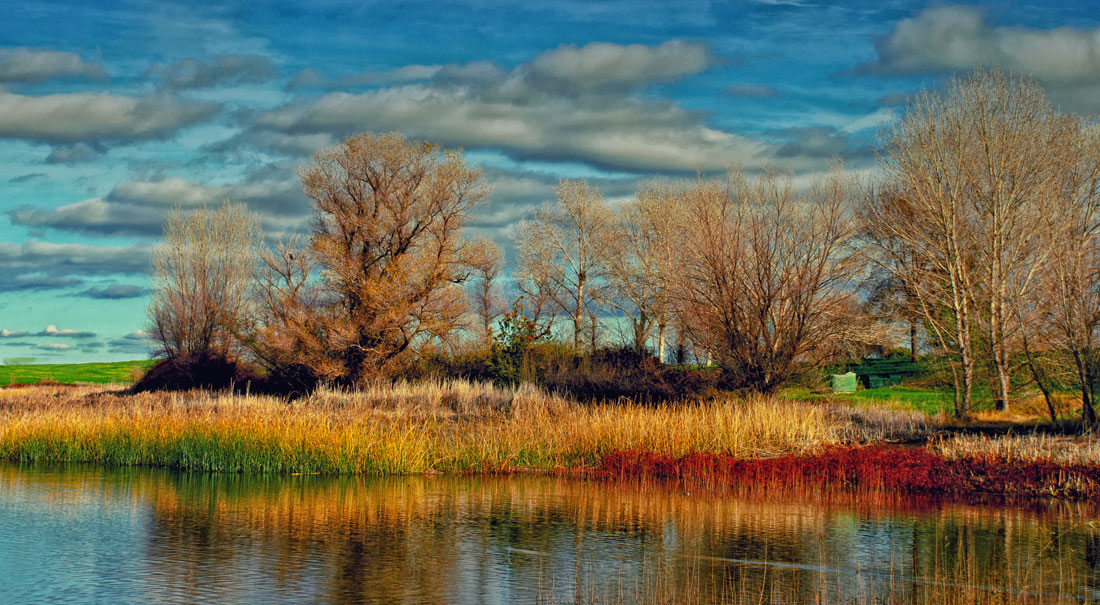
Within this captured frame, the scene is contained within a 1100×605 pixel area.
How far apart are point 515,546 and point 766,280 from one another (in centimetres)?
1960

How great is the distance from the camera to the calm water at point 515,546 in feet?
31.7

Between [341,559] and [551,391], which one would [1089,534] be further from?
[551,391]

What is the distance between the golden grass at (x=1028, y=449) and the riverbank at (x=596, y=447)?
0.14 feet

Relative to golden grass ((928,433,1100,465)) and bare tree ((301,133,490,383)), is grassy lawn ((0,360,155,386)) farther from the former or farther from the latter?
golden grass ((928,433,1100,465))

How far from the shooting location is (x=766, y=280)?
29.9m

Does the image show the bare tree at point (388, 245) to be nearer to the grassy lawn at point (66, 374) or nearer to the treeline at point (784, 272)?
the treeline at point (784, 272)

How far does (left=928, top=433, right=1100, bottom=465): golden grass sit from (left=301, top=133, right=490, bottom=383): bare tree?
2400cm

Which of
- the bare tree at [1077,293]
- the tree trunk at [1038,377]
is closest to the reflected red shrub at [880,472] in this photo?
the bare tree at [1077,293]

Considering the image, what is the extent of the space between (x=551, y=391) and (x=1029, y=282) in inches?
649

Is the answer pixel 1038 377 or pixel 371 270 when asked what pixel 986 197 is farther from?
pixel 371 270

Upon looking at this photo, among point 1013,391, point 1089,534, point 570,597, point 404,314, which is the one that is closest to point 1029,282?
point 1013,391

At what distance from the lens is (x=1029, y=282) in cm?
3219

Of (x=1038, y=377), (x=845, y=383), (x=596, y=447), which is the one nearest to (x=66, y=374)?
(x=845, y=383)

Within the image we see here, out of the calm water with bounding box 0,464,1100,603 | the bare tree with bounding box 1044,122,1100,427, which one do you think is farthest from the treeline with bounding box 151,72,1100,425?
the calm water with bounding box 0,464,1100,603
